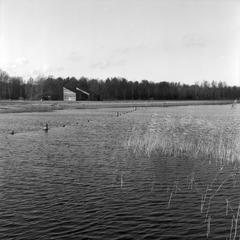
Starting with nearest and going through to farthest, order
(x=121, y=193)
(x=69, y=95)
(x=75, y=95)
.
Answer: (x=121, y=193), (x=69, y=95), (x=75, y=95)

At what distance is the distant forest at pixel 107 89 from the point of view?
148m

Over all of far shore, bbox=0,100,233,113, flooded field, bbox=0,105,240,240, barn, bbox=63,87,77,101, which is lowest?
flooded field, bbox=0,105,240,240

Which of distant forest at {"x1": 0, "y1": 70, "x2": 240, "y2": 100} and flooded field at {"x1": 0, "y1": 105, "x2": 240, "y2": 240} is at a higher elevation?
distant forest at {"x1": 0, "y1": 70, "x2": 240, "y2": 100}

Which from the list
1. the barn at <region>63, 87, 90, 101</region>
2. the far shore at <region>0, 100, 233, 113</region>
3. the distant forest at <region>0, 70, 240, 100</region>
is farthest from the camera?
the distant forest at <region>0, 70, 240, 100</region>

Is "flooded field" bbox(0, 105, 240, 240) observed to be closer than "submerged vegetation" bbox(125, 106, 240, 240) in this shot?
Yes

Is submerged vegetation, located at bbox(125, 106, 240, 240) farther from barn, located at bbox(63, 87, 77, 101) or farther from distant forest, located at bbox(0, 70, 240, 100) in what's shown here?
distant forest, located at bbox(0, 70, 240, 100)

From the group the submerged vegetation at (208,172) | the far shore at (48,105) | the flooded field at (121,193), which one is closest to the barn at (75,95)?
the far shore at (48,105)

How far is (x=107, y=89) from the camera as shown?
6442 inches

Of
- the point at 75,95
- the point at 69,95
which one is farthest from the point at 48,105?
the point at 75,95

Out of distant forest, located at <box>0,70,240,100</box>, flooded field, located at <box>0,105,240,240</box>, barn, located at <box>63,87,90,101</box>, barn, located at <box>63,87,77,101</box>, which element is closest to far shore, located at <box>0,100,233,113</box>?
barn, located at <box>63,87,77,101</box>

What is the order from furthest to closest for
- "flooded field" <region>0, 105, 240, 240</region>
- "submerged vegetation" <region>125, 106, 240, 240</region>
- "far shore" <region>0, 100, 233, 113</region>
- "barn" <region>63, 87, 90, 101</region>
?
"barn" <region>63, 87, 90, 101</region> → "far shore" <region>0, 100, 233, 113</region> → "submerged vegetation" <region>125, 106, 240, 240</region> → "flooded field" <region>0, 105, 240, 240</region>

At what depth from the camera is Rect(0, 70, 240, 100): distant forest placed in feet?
487

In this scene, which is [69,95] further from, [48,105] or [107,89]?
[48,105]

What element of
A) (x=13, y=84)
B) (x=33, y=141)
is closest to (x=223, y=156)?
(x=33, y=141)
